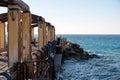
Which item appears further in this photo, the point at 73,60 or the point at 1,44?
the point at 73,60

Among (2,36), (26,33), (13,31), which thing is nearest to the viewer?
(13,31)

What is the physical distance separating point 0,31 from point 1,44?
1.40 m

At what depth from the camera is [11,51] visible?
11414 millimetres

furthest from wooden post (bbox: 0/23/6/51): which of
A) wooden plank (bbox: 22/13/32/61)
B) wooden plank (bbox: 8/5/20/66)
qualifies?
wooden plank (bbox: 8/5/20/66)

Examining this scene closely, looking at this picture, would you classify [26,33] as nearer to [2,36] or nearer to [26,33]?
[26,33]

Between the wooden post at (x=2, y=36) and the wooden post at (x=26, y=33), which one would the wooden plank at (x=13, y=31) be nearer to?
the wooden post at (x=26, y=33)

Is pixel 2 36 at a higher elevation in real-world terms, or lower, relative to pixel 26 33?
lower

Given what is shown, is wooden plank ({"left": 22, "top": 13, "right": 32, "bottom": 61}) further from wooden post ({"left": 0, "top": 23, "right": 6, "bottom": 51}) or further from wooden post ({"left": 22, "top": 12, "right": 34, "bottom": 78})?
wooden post ({"left": 0, "top": 23, "right": 6, "bottom": 51})

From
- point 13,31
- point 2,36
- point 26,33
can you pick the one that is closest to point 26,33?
point 26,33

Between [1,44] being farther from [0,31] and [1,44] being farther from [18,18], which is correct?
[18,18]

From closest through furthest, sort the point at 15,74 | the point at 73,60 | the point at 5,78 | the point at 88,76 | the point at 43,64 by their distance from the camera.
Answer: the point at 5,78
the point at 15,74
the point at 43,64
the point at 88,76
the point at 73,60

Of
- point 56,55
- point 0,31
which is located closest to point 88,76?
point 56,55

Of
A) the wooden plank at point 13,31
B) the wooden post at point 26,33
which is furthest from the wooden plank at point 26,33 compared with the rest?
the wooden plank at point 13,31

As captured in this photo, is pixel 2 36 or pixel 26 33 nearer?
pixel 26 33
